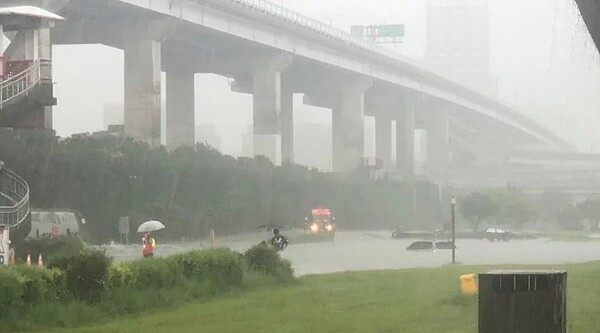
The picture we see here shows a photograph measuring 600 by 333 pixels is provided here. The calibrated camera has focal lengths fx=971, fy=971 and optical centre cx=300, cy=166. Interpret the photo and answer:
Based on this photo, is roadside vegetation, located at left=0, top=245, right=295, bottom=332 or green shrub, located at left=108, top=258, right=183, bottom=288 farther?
green shrub, located at left=108, top=258, right=183, bottom=288

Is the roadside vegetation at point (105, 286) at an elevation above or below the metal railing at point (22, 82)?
below

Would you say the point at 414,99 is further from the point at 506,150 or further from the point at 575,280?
the point at 575,280

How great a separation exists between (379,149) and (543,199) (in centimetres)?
2672

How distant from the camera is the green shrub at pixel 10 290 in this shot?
43.2ft

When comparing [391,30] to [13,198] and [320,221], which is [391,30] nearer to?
[320,221]

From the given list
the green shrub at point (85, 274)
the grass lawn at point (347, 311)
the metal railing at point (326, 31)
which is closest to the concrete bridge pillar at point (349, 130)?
the metal railing at point (326, 31)

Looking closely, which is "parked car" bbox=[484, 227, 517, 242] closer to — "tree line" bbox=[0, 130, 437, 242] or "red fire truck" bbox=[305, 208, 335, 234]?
"tree line" bbox=[0, 130, 437, 242]

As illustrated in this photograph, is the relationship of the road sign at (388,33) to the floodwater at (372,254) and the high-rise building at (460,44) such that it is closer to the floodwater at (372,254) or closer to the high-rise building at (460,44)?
the high-rise building at (460,44)

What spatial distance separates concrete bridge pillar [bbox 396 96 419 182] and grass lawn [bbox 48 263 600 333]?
67523 millimetres

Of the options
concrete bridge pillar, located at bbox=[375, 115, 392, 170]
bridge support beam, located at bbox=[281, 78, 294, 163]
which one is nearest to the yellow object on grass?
bridge support beam, located at bbox=[281, 78, 294, 163]

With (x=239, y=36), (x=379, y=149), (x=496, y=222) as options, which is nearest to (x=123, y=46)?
(x=239, y=36)

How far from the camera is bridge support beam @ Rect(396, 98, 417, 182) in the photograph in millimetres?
87312

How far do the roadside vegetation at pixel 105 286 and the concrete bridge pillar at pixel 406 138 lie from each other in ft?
224

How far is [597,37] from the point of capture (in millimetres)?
12094
